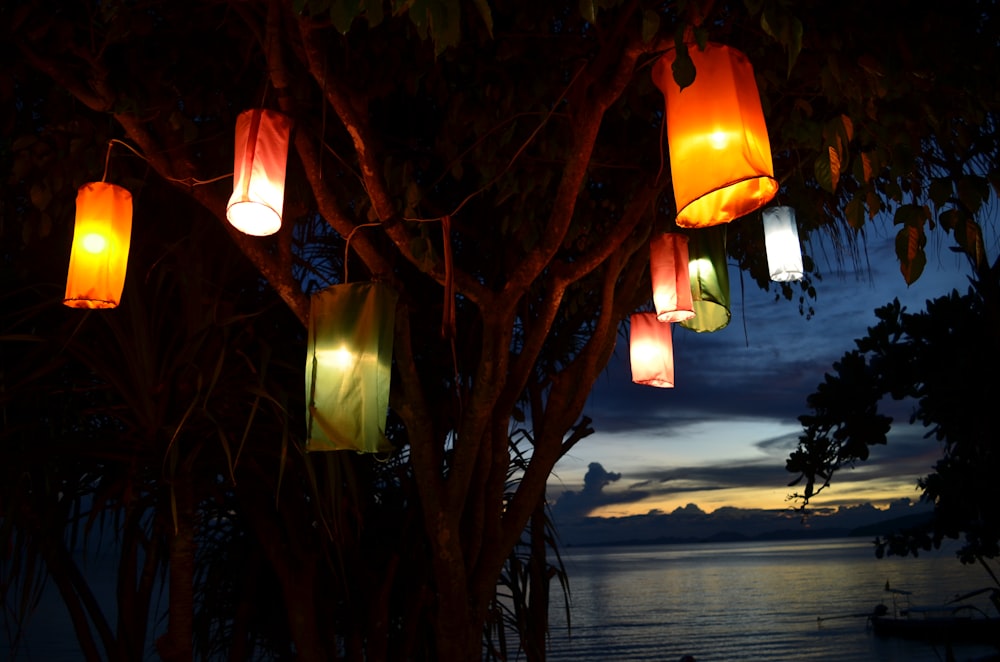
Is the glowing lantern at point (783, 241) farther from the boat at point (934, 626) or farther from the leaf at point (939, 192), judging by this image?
the boat at point (934, 626)

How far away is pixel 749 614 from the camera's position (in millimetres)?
23906

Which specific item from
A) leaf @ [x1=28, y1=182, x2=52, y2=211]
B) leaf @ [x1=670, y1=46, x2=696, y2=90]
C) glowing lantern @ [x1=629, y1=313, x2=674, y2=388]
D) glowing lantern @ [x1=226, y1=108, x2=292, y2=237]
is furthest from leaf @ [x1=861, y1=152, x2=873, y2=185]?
leaf @ [x1=28, y1=182, x2=52, y2=211]

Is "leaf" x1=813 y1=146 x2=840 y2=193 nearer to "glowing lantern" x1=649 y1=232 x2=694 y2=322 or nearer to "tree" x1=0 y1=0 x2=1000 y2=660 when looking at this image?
"tree" x1=0 y1=0 x2=1000 y2=660

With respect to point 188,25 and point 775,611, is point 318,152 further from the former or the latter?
point 775,611

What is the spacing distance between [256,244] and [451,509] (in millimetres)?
973

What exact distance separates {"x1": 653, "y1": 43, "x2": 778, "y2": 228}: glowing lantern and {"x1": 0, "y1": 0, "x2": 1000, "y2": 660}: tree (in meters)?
0.10

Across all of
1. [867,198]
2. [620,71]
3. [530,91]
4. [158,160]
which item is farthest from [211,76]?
[867,198]

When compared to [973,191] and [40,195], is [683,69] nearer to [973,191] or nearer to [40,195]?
[973,191]

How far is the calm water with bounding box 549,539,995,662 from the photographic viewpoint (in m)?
16.8

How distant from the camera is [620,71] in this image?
74.4 inches

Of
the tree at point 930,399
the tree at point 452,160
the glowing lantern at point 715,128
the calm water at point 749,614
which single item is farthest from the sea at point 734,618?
the glowing lantern at point 715,128

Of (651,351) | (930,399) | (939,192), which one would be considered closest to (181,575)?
(651,351)

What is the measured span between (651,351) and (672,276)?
0.45 meters

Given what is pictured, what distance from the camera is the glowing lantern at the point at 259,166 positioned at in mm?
1691
